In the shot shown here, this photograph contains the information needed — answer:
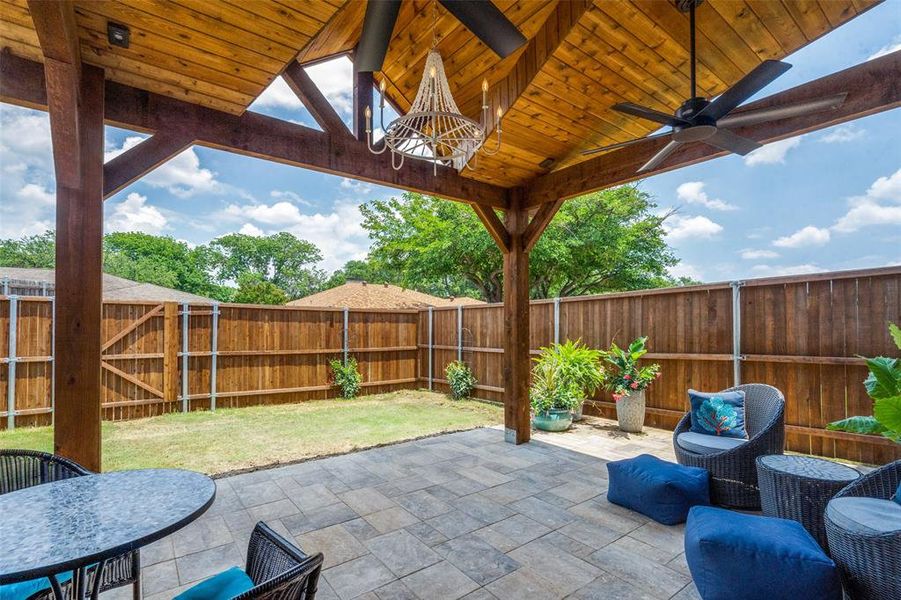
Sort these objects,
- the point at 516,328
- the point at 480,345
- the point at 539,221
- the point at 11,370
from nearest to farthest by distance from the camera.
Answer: the point at 539,221 < the point at 516,328 < the point at 11,370 < the point at 480,345

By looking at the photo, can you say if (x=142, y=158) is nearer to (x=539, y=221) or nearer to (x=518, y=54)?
(x=518, y=54)

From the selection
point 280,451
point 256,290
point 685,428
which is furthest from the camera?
point 256,290

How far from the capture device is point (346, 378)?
26.5 ft

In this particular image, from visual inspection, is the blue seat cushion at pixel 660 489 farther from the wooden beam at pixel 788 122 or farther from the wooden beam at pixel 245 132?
the wooden beam at pixel 245 132

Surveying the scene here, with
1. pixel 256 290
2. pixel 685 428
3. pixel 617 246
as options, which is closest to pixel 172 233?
pixel 256 290

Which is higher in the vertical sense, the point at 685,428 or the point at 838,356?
the point at 838,356

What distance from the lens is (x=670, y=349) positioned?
5328 mm

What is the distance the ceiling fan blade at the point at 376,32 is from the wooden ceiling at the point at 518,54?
26.3 inches

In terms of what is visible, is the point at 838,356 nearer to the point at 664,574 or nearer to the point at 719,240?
the point at 664,574

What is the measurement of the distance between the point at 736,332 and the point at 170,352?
7690 mm

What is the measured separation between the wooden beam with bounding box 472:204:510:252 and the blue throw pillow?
2.42 metres

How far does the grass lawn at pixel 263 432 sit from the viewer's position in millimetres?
4402

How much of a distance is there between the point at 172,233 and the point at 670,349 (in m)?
27.4

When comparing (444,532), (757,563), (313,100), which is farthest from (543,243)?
(757,563)
